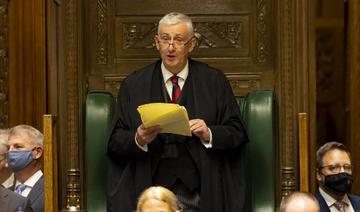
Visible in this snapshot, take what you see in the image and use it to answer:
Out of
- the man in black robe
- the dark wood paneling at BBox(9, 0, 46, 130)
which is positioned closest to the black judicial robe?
the man in black robe

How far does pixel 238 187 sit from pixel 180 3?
1.22 metres

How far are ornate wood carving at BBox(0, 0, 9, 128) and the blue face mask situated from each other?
823mm

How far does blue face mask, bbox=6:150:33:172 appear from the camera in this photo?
6082 millimetres

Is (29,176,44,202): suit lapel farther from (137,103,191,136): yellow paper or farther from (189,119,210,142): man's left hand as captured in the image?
(189,119,210,142): man's left hand

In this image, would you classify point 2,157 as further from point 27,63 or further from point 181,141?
point 27,63

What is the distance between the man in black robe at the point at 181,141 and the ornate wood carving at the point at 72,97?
29 cm

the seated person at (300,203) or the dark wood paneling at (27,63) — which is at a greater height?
the dark wood paneling at (27,63)

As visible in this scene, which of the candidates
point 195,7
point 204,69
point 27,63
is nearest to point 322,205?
point 204,69

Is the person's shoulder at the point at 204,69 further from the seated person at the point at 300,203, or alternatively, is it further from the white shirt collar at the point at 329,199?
the seated person at the point at 300,203

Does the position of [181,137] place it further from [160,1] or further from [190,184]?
[160,1]

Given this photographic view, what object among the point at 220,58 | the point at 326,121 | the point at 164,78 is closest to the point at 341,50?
the point at 326,121

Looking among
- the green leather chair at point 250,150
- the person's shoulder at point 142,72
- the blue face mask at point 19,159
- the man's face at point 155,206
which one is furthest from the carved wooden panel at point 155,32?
the man's face at point 155,206

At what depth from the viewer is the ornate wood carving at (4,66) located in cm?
692

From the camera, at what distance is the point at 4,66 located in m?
6.93
